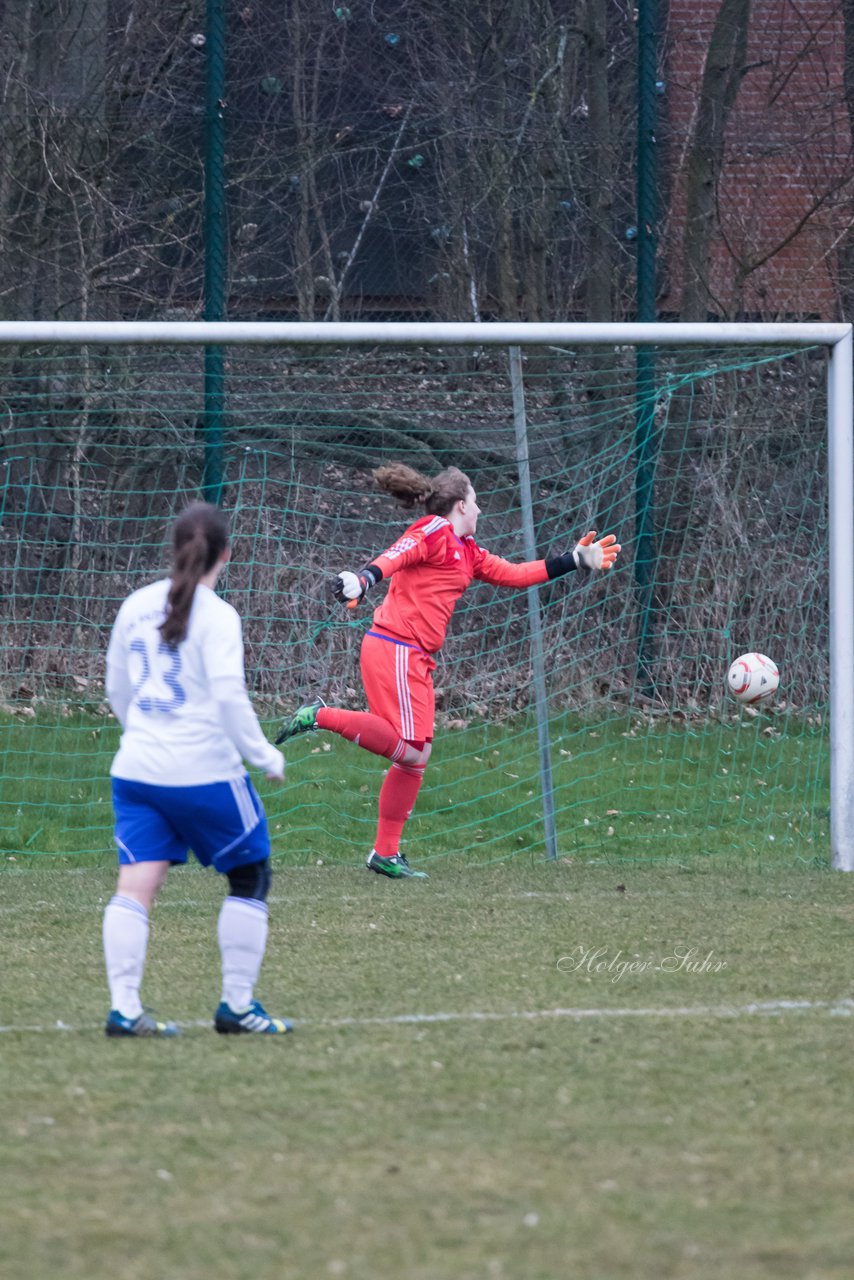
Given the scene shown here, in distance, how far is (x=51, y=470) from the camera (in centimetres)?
944

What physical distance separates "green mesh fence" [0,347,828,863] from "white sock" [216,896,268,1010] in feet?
11.9

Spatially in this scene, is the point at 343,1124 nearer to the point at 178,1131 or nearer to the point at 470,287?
the point at 178,1131

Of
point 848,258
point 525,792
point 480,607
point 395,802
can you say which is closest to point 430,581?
point 395,802

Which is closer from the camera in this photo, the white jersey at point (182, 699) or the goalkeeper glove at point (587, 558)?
the white jersey at point (182, 699)

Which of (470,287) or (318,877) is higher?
(470,287)

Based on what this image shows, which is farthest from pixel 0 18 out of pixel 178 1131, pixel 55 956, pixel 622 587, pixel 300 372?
pixel 178 1131

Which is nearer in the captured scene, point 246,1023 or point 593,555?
point 246,1023

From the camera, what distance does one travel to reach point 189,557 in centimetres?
420

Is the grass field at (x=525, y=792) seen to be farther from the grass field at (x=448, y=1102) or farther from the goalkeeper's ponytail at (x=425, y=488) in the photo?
the grass field at (x=448, y=1102)

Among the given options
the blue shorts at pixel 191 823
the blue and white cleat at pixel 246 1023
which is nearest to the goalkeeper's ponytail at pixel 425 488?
the blue shorts at pixel 191 823

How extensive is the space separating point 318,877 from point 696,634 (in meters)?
2.52

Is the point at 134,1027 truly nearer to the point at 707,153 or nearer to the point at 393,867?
the point at 393,867

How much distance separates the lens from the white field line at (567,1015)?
458cm

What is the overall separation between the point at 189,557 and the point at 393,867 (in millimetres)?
3376
